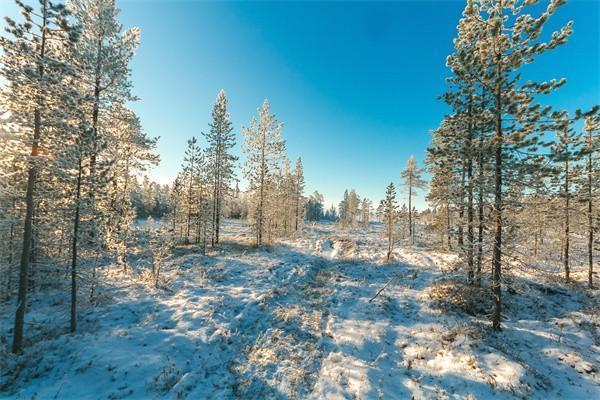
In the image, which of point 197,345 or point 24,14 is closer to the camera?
point 24,14

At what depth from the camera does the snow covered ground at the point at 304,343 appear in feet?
21.1

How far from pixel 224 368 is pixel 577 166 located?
25719 mm

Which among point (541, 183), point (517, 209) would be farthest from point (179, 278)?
point (541, 183)

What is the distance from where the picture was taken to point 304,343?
8562 millimetres

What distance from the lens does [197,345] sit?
7.89m

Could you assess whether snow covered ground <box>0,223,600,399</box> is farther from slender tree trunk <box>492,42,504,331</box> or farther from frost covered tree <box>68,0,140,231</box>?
frost covered tree <box>68,0,140,231</box>

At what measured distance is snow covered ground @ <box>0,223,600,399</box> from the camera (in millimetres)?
6445

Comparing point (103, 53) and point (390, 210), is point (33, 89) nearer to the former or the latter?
point (103, 53)

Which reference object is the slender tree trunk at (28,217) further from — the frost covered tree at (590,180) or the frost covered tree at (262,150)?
the frost covered tree at (590,180)

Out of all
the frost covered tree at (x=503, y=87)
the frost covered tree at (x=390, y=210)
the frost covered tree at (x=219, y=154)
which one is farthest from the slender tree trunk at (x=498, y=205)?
the frost covered tree at (x=219, y=154)

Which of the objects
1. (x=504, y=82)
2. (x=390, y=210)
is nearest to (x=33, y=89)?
(x=504, y=82)

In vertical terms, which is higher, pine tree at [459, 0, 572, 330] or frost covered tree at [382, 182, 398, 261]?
pine tree at [459, 0, 572, 330]

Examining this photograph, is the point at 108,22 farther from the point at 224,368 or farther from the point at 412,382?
the point at 412,382

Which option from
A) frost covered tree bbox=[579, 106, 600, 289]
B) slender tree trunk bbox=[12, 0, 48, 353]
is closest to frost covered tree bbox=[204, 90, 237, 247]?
slender tree trunk bbox=[12, 0, 48, 353]
